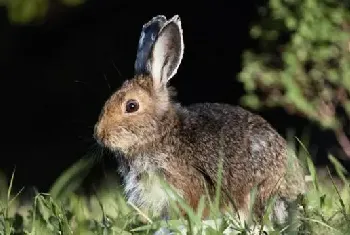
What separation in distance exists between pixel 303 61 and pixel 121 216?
2846 mm

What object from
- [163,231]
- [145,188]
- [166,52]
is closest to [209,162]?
[145,188]

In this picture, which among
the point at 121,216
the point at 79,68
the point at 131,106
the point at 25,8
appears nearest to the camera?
the point at 121,216

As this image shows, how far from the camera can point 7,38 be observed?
10.5 metres

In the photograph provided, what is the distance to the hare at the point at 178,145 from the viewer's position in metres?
5.37

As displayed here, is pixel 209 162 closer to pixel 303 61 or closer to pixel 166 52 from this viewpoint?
pixel 166 52

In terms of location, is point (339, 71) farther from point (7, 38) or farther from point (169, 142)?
point (7, 38)

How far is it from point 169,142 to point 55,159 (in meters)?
5.38

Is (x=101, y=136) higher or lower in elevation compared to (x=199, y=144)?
higher

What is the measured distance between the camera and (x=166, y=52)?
19.1 feet

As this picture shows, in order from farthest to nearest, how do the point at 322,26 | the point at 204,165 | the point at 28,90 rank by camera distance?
the point at 28,90 → the point at 322,26 → the point at 204,165

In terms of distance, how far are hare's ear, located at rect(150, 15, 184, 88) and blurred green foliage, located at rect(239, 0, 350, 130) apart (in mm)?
1714

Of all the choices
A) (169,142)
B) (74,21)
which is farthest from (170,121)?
(74,21)

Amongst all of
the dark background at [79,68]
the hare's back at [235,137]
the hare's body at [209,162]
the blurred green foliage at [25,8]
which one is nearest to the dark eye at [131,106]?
the hare's body at [209,162]

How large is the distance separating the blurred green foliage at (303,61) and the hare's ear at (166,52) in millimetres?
1714
